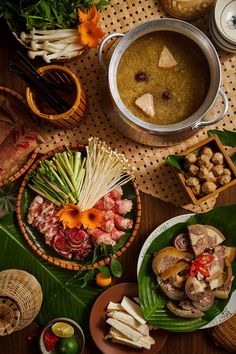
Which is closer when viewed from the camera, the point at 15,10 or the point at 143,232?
the point at 15,10

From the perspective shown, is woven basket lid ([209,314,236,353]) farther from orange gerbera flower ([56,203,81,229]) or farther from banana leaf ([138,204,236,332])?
orange gerbera flower ([56,203,81,229])

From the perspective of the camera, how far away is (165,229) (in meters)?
2.36

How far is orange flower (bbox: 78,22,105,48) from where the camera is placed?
215 cm

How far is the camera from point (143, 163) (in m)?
2.41

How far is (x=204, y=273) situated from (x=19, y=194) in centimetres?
96

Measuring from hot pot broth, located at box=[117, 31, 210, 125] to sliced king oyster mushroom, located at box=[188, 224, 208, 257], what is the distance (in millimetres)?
531

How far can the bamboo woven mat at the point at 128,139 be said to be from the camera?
238 centimetres

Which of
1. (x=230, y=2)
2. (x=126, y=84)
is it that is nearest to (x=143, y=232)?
(x=126, y=84)

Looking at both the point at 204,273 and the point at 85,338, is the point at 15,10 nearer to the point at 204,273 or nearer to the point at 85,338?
the point at 204,273

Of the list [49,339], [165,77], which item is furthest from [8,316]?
[165,77]

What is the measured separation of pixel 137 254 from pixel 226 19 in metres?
1.22

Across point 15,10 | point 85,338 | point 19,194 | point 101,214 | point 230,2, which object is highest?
point 15,10

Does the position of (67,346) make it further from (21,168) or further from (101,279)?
(21,168)

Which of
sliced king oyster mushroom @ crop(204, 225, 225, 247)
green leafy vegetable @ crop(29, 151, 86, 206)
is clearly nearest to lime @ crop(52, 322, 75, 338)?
green leafy vegetable @ crop(29, 151, 86, 206)
